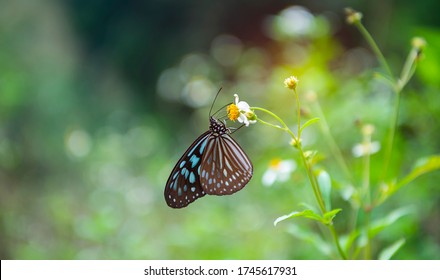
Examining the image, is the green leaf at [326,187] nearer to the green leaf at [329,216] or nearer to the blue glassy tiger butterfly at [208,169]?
the green leaf at [329,216]

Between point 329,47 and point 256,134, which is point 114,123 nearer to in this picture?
point 256,134

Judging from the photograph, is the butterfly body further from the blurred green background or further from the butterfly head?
the blurred green background

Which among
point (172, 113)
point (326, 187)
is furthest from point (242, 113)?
point (172, 113)

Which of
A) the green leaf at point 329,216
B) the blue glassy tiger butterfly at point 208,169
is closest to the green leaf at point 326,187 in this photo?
the green leaf at point 329,216

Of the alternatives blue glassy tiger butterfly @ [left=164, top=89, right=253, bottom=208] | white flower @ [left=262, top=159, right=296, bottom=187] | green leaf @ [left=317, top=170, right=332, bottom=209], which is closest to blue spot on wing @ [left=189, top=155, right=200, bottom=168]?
blue glassy tiger butterfly @ [left=164, top=89, right=253, bottom=208]

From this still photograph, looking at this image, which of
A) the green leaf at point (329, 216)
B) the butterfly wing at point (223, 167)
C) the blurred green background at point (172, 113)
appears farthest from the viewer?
the blurred green background at point (172, 113)
